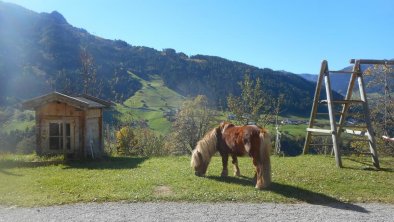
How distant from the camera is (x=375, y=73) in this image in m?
27.4

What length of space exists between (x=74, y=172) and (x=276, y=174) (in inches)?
312

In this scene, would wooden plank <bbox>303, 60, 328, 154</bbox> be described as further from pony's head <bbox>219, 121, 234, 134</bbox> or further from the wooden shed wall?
the wooden shed wall

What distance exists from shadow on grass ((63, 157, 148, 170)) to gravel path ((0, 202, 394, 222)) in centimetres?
657

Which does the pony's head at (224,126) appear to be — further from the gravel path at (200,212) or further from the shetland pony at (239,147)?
the gravel path at (200,212)

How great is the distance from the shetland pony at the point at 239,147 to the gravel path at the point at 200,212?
61.2 inches

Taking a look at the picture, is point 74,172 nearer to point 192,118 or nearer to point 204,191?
point 204,191

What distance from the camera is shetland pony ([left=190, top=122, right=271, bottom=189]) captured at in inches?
473

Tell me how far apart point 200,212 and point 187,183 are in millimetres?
2871

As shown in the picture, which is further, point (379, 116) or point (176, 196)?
point (379, 116)

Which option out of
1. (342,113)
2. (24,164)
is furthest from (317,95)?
(24,164)

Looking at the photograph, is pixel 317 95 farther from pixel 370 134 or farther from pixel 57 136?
pixel 57 136

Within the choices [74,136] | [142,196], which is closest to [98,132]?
[74,136]

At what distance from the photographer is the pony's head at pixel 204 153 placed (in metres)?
13.9

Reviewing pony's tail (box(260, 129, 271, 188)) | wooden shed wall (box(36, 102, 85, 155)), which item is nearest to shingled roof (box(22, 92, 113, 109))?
wooden shed wall (box(36, 102, 85, 155))
